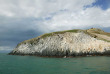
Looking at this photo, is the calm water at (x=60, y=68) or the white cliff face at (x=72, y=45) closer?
the calm water at (x=60, y=68)

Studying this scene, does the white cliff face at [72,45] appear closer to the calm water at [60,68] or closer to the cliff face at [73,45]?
the cliff face at [73,45]

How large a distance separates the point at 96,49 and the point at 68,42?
53.1 ft

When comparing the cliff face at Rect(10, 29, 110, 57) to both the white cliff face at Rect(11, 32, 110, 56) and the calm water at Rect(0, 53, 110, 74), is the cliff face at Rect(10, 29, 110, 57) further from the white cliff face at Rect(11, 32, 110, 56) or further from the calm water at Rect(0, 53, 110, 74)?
the calm water at Rect(0, 53, 110, 74)

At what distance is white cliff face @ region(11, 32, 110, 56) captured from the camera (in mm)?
53094

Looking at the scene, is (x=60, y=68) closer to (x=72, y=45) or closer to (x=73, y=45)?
(x=72, y=45)

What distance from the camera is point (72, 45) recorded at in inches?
2148

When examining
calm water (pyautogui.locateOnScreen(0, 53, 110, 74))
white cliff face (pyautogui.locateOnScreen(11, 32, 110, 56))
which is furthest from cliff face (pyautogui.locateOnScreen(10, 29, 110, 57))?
calm water (pyautogui.locateOnScreen(0, 53, 110, 74))

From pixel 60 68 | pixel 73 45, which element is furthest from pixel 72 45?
pixel 60 68

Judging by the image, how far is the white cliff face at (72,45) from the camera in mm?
53094

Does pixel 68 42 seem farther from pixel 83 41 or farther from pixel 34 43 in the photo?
pixel 34 43

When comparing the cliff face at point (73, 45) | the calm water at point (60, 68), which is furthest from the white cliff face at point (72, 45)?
the calm water at point (60, 68)

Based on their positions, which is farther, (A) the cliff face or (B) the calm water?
(A) the cliff face

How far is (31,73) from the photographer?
19453 mm

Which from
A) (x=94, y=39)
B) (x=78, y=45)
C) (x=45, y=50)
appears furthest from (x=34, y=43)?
(x=94, y=39)
